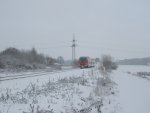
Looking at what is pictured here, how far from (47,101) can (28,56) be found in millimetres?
51694

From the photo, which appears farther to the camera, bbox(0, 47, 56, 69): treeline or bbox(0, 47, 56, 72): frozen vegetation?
bbox(0, 47, 56, 69): treeline

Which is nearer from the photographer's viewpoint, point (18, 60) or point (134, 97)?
point (134, 97)

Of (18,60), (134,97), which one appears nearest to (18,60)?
(18,60)

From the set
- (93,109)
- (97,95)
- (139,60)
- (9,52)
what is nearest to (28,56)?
(9,52)

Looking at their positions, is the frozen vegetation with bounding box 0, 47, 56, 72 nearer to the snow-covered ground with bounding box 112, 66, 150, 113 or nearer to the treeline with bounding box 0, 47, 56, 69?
the treeline with bounding box 0, 47, 56, 69

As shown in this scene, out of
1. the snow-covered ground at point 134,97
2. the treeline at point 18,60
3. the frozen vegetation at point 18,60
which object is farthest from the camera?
the treeline at point 18,60

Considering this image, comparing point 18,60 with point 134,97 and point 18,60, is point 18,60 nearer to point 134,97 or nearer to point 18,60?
point 18,60

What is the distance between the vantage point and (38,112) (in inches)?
365

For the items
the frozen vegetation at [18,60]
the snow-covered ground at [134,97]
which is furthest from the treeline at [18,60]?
the snow-covered ground at [134,97]

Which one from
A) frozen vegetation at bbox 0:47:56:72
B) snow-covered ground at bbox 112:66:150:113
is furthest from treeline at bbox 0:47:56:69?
snow-covered ground at bbox 112:66:150:113

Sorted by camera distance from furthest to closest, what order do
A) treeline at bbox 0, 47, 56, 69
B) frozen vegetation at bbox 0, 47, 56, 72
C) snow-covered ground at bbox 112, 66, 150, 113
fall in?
1. treeline at bbox 0, 47, 56, 69
2. frozen vegetation at bbox 0, 47, 56, 72
3. snow-covered ground at bbox 112, 66, 150, 113

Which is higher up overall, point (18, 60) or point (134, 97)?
point (18, 60)

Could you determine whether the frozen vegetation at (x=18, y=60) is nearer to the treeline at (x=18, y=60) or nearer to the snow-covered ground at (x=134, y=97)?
the treeline at (x=18, y=60)

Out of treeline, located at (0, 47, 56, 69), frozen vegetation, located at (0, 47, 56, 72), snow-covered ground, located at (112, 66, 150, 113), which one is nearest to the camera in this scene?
snow-covered ground, located at (112, 66, 150, 113)
